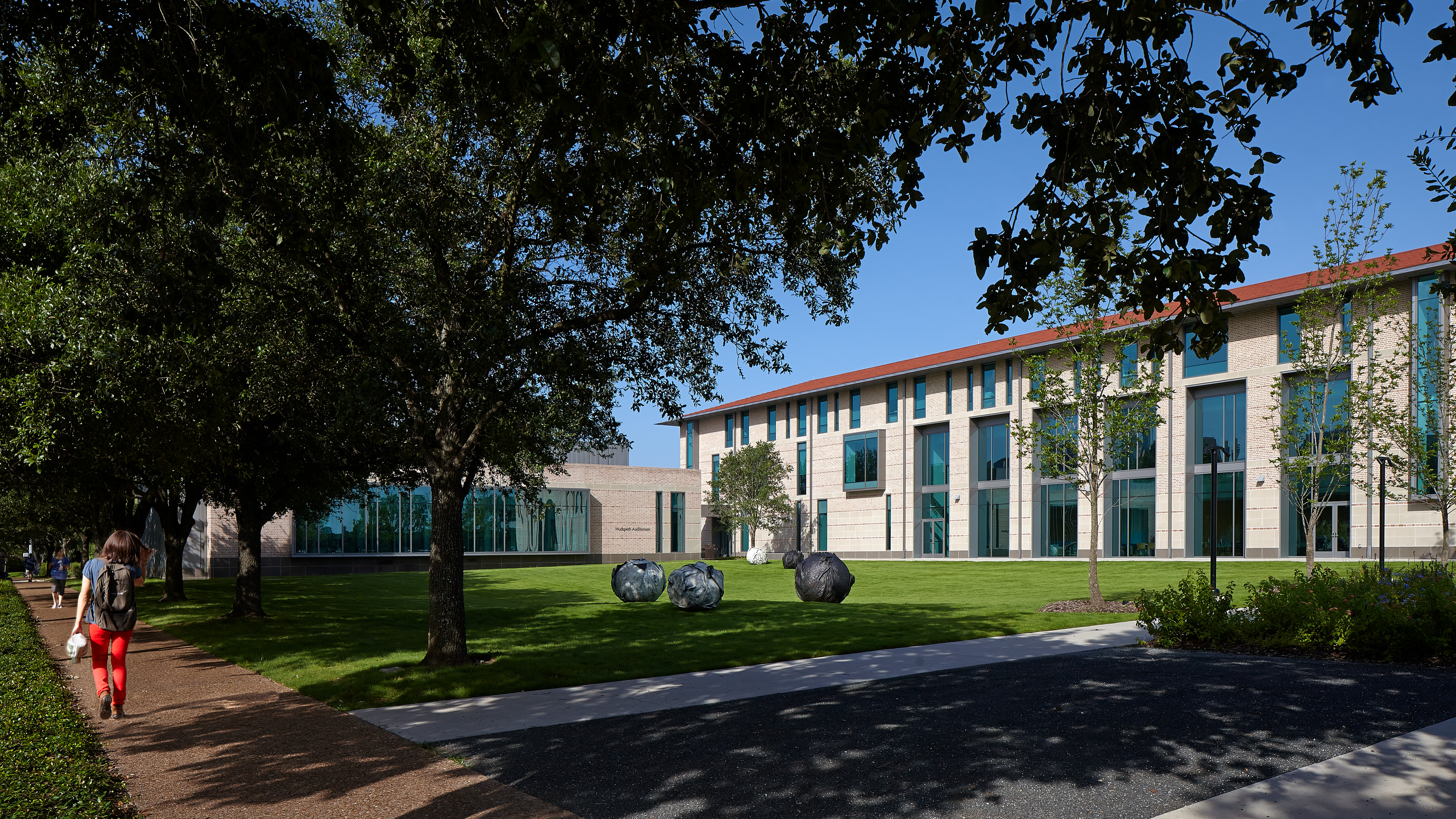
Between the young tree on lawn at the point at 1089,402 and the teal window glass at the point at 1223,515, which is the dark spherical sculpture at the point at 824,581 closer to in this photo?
the young tree on lawn at the point at 1089,402

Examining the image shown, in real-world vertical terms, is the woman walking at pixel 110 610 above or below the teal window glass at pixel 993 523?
above

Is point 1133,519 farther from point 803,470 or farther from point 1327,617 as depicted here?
point 1327,617

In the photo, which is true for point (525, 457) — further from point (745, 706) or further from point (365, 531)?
point (365, 531)

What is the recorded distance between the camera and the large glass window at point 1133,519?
46125 millimetres

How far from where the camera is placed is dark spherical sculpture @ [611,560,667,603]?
24.5 metres

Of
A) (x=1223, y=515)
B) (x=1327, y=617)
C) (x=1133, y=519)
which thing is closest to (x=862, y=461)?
(x=1133, y=519)

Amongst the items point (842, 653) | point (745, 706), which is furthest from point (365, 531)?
point (745, 706)

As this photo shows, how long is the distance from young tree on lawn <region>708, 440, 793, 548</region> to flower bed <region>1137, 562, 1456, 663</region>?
162ft

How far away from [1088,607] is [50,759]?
1868 centimetres

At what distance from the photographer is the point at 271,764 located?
308 inches

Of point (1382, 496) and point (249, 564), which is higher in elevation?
point (1382, 496)

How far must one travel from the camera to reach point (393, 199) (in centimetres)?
1196

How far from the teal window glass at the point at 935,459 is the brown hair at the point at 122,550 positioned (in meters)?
50.0

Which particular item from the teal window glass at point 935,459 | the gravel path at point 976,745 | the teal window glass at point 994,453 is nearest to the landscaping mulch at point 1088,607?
the gravel path at point 976,745
